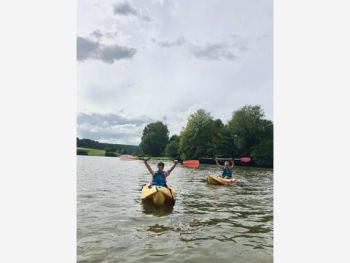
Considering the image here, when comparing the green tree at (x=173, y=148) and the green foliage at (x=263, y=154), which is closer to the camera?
the green foliage at (x=263, y=154)

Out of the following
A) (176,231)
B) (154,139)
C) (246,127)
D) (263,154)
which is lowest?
(176,231)

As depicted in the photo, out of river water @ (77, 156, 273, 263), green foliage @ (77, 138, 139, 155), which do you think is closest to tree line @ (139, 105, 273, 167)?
green foliage @ (77, 138, 139, 155)

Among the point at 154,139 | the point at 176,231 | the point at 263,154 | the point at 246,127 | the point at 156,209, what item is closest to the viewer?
the point at 176,231

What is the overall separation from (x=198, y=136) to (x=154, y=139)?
25.9 ft

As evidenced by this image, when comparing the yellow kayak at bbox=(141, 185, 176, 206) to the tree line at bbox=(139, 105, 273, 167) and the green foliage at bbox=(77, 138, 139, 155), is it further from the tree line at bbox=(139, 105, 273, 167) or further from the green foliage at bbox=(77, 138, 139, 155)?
the tree line at bbox=(139, 105, 273, 167)

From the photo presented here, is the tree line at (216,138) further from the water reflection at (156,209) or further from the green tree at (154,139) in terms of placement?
the water reflection at (156,209)

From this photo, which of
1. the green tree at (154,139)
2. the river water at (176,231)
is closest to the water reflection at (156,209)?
the river water at (176,231)

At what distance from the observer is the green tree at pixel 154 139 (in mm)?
47438

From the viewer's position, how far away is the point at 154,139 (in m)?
47.9

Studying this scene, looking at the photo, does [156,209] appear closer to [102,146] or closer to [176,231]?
[176,231]

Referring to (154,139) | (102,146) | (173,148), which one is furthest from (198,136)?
(102,146)
